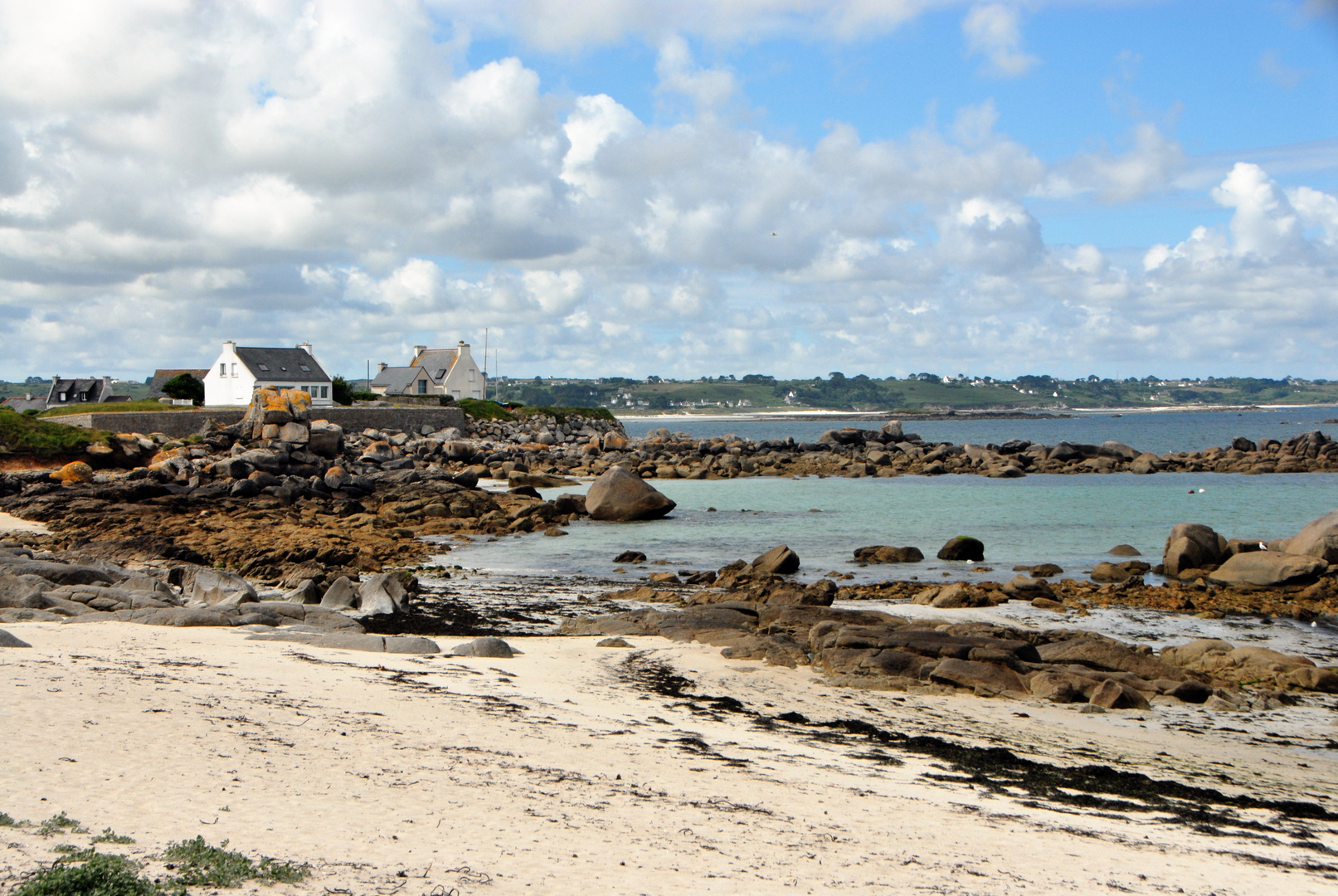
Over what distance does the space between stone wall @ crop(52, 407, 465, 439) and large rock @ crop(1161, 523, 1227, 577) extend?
4458cm

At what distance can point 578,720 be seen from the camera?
31.7 ft

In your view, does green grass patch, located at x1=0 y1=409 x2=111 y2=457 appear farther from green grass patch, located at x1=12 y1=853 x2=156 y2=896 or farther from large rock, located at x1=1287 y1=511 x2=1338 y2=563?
large rock, located at x1=1287 y1=511 x2=1338 y2=563

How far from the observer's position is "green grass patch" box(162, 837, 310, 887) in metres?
A: 4.99

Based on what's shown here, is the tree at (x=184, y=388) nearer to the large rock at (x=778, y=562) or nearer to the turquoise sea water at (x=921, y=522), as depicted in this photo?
the turquoise sea water at (x=921, y=522)

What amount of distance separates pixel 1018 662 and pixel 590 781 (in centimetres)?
789

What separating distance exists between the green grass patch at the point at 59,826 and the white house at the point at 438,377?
85.7 metres

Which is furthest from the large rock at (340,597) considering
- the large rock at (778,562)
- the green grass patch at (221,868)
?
the green grass patch at (221,868)

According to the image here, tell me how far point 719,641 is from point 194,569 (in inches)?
410

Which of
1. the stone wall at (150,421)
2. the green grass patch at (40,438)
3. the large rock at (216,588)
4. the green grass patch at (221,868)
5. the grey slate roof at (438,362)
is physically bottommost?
the large rock at (216,588)

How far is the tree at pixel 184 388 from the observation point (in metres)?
74.5

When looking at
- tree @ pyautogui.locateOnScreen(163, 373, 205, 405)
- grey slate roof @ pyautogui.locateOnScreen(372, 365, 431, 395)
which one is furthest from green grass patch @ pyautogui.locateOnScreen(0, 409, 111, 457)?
grey slate roof @ pyautogui.locateOnScreen(372, 365, 431, 395)

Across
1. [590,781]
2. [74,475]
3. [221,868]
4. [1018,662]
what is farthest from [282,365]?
[221,868]

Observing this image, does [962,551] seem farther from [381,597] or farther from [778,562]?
[381,597]

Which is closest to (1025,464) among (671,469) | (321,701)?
(671,469)
